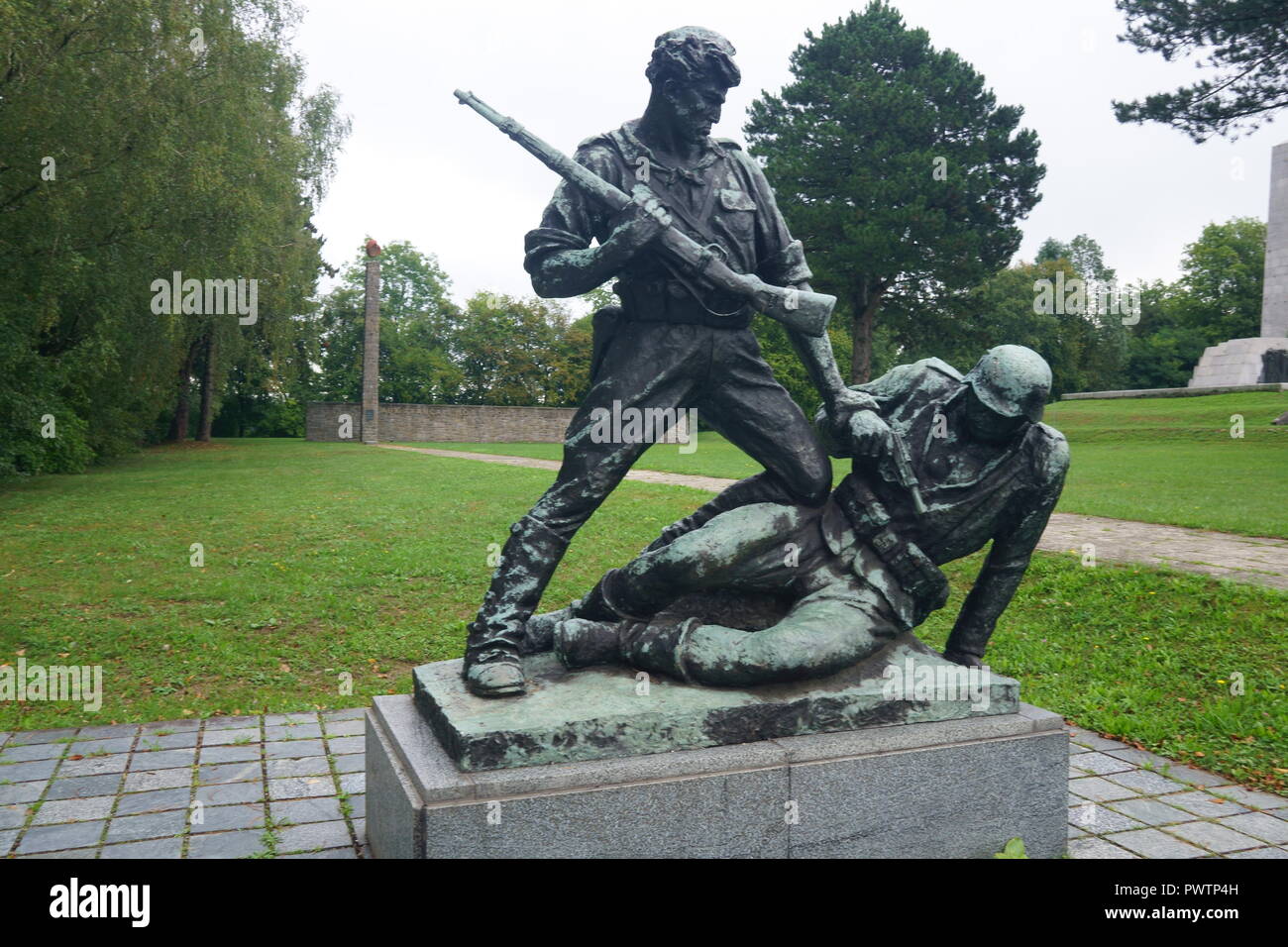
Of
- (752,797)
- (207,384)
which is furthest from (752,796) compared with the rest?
(207,384)

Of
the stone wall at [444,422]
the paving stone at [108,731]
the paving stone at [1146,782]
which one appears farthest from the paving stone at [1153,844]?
the stone wall at [444,422]

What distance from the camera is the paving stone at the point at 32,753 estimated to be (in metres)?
5.03

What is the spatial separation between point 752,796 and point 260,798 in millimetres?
2321

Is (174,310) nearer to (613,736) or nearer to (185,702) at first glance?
(185,702)

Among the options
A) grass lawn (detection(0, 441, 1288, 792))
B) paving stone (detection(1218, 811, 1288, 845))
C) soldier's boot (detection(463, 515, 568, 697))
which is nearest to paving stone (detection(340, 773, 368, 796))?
soldier's boot (detection(463, 515, 568, 697))

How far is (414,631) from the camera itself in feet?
26.0

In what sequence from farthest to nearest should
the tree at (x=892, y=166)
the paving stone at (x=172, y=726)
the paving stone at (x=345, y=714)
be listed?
the tree at (x=892, y=166) < the paving stone at (x=345, y=714) < the paving stone at (x=172, y=726)

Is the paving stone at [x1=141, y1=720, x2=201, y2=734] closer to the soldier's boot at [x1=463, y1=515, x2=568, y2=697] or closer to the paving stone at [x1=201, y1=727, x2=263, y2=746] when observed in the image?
the paving stone at [x1=201, y1=727, x2=263, y2=746]

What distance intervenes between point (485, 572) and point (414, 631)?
5.73ft

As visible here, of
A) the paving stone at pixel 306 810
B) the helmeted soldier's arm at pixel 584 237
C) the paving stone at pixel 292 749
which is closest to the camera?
the helmeted soldier's arm at pixel 584 237

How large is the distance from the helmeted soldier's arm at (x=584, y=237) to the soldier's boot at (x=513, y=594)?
2.97 feet

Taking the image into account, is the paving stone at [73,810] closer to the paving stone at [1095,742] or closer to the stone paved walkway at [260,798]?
the stone paved walkway at [260,798]

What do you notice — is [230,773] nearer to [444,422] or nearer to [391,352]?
[444,422]
